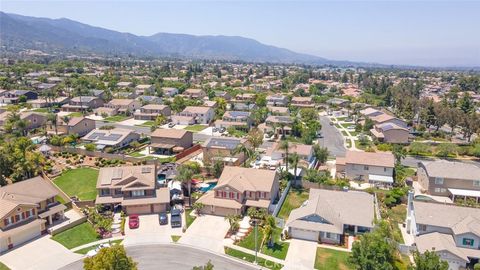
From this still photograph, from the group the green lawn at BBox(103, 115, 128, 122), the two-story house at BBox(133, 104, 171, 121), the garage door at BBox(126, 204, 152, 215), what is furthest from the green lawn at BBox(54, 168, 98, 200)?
the two-story house at BBox(133, 104, 171, 121)

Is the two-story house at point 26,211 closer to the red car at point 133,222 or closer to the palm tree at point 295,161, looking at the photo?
the red car at point 133,222

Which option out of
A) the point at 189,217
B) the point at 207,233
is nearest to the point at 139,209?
the point at 189,217

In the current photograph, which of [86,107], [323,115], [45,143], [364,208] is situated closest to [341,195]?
[364,208]

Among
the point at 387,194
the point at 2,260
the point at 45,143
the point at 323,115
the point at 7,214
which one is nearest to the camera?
the point at 2,260

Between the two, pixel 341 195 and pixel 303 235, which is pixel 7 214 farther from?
pixel 341 195

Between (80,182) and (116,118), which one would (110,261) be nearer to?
(80,182)
